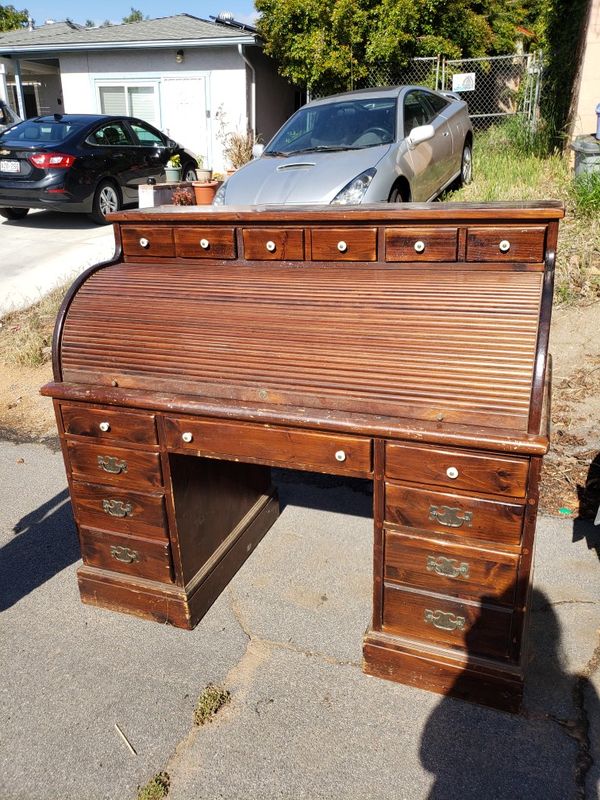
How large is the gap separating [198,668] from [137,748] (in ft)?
1.27

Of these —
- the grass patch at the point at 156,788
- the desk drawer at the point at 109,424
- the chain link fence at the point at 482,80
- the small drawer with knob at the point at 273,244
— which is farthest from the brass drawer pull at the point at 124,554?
the chain link fence at the point at 482,80

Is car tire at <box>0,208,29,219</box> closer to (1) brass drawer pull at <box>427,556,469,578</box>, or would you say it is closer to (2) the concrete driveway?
(2) the concrete driveway

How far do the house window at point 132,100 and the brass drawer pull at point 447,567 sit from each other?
14274mm

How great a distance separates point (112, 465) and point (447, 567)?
1.35 m

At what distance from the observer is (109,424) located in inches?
98.3

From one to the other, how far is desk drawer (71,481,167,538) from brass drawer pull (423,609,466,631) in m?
1.08

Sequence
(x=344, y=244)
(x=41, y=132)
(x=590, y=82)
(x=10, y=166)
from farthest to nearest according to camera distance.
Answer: (x=41, y=132)
(x=10, y=166)
(x=590, y=82)
(x=344, y=244)

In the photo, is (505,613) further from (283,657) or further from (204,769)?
(204,769)

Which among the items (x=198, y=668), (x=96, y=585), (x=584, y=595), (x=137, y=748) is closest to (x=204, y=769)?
(x=137, y=748)

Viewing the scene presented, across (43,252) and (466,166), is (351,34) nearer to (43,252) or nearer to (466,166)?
(466,166)

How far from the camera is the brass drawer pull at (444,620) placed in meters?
2.25

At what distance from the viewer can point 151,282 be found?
265 cm

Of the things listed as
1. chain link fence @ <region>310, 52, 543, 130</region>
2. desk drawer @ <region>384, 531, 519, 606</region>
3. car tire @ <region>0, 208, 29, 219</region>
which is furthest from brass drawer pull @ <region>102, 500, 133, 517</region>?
chain link fence @ <region>310, 52, 543, 130</region>

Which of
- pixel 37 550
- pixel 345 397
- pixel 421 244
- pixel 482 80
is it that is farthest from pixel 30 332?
pixel 482 80
